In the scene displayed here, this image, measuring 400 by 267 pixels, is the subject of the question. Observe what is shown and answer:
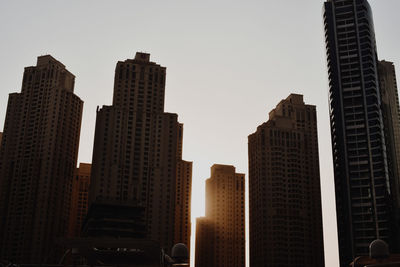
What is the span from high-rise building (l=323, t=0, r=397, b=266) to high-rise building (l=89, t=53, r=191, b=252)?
58.8 m

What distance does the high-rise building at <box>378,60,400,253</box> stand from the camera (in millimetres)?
167125

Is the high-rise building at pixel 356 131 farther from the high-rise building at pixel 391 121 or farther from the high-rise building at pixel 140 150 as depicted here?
the high-rise building at pixel 140 150

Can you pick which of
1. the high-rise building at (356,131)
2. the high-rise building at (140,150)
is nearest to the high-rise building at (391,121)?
the high-rise building at (356,131)

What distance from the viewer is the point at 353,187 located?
535 ft

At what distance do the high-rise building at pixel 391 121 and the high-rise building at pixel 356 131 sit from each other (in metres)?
6.38

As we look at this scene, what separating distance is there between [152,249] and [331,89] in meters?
108

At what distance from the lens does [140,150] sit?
7037 inches

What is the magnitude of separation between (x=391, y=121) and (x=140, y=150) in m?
94.6

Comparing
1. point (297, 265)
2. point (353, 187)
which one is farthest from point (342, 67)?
point (297, 265)

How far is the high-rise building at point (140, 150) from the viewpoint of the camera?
566 feet

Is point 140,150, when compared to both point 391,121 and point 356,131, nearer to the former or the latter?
point 356,131

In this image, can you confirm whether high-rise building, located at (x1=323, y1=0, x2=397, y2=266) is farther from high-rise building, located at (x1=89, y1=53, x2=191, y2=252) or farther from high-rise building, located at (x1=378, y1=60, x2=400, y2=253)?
high-rise building, located at (x1=89, y1=53, x2=191, y2=252)

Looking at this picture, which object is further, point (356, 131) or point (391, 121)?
point (391, 121)

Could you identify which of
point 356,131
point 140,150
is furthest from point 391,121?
point 140,150
